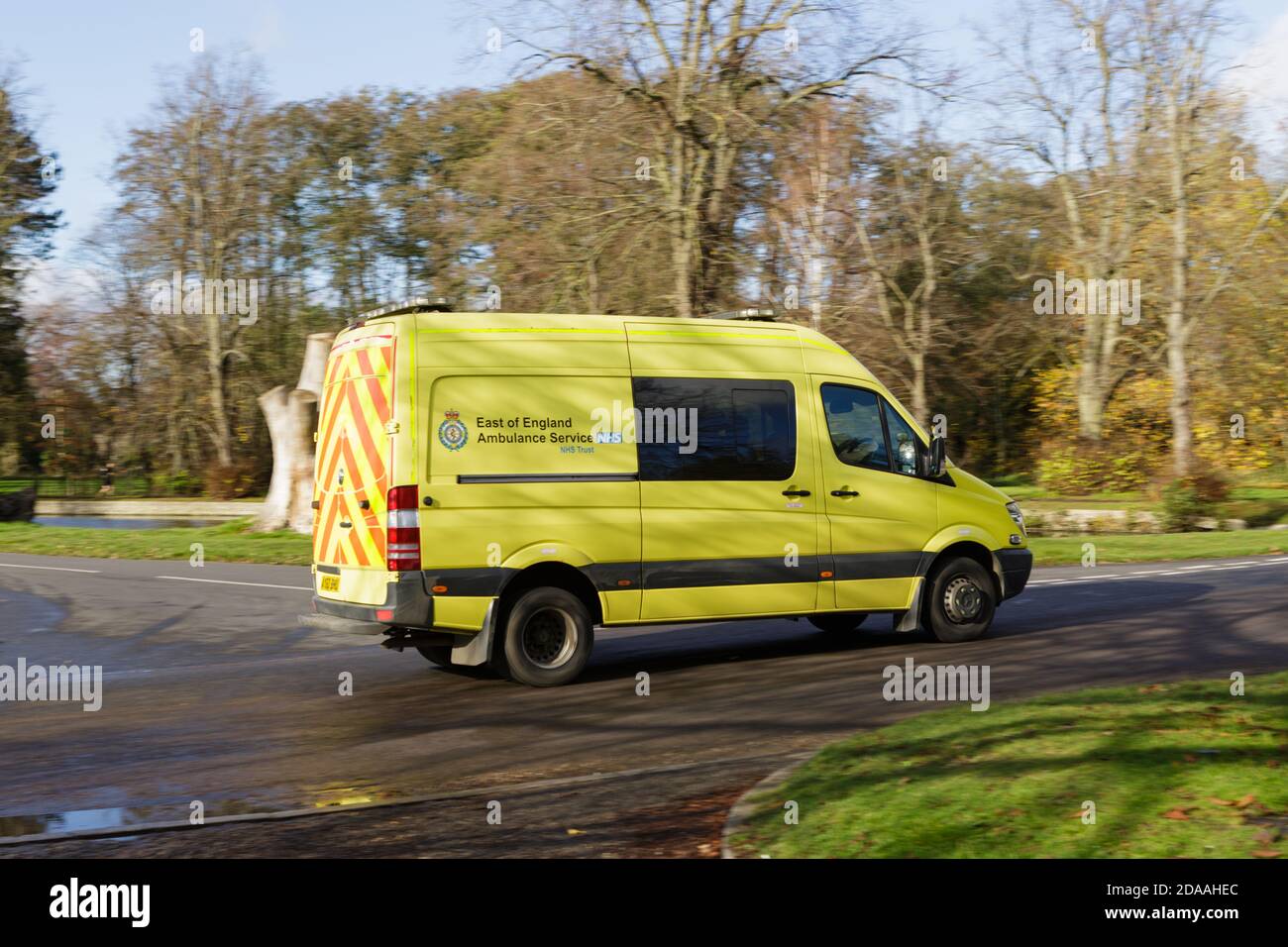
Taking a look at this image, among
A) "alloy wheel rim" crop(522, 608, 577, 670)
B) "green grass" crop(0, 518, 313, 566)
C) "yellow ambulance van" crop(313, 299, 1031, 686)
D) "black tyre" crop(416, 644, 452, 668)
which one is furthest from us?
"green grass" crop(0, 518, 313, 566)

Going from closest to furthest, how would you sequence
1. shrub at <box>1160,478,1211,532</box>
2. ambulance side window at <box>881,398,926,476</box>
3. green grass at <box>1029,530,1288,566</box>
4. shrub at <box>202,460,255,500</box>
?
1. ambulance side window at <box>881,398,926,476</box>
2. green grass at <box>1029,530,1288,566</box>
3. shrub at <box>1160,478,1211,532</box>
4. shrub at <box>202,460,255,500</box>

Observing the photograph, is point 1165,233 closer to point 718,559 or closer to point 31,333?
point 718,559

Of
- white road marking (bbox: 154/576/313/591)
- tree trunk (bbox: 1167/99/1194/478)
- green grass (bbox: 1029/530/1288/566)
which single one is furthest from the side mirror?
tree trunk (bbox: 1167/99/1194/478)

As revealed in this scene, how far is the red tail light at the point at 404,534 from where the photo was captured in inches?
377

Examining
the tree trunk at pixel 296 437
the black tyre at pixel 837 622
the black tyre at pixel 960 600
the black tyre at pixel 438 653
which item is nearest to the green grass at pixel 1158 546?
the black tyre at pixel 837 622

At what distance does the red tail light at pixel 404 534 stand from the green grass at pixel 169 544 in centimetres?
1155

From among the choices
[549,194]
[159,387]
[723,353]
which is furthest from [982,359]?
[723,353]

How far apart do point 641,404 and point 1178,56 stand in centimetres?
2581

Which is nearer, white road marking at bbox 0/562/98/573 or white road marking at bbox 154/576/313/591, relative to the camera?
white road marking at bbox 154/576/313/591

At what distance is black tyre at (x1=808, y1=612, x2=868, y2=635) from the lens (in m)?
12.7

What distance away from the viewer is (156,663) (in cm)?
1216

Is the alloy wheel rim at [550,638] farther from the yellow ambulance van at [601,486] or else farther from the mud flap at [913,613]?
the mud flap at [913,613]

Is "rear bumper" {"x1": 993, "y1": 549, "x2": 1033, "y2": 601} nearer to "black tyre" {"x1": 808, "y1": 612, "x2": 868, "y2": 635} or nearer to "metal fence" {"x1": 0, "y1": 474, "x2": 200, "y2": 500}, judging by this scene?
"black tyre" {"x1": 808, "y1": 612, "x2": 868, "y2": 635}

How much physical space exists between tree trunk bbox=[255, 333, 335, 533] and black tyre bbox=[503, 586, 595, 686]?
15.5 meters
